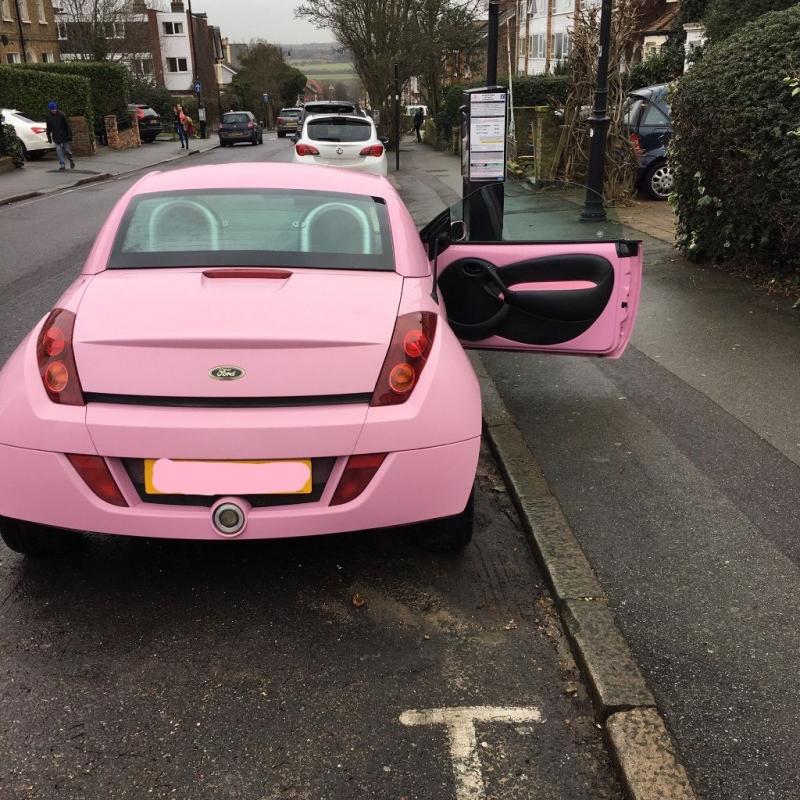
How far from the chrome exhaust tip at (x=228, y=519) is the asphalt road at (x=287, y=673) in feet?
1.33

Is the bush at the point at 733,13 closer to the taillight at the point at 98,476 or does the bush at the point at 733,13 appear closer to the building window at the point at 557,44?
the taillight at the point at 98,476

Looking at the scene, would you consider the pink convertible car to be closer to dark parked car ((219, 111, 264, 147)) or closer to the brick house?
dark parked car ((219, 111, 264, 147))

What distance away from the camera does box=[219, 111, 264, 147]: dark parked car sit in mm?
42656

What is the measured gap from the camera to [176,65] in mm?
94812

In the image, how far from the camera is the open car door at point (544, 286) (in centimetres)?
466

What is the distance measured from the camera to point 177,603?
3199 millimetres

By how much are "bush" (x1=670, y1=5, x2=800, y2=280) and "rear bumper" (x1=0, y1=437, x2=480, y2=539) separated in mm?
5173

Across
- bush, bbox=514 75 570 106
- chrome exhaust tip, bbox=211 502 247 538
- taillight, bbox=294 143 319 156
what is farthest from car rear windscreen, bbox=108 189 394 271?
bush, bbox=514 75 570 106

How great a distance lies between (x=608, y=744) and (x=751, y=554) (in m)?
1.37

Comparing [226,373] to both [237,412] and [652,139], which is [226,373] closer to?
[237,412]

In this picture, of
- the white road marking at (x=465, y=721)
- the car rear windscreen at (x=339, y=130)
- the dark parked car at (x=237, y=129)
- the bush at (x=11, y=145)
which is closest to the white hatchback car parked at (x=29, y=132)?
the bush at (x=11, y=145)

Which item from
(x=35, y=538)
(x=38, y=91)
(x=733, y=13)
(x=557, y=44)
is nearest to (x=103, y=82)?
(x=38, y=91)

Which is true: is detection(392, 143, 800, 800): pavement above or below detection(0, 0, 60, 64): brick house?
below

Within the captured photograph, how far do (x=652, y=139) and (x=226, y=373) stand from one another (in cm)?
1291
